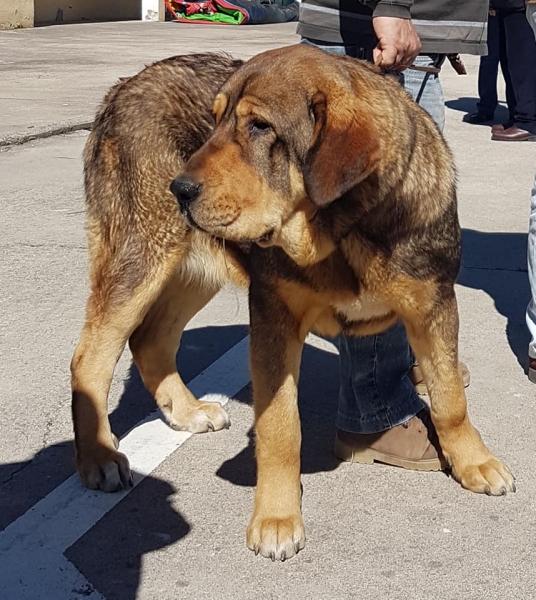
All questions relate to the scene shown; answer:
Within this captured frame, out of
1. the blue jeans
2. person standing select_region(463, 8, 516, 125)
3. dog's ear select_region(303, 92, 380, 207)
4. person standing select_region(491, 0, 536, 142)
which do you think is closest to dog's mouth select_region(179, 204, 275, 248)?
dog's ear select_region(303, 92, 380, 207)

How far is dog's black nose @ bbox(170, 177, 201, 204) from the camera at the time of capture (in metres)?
2.86

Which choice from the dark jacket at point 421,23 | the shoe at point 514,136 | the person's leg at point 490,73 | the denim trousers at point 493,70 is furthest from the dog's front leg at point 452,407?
the person's leg at point 490,73

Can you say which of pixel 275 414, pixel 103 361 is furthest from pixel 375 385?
pixel 103 361

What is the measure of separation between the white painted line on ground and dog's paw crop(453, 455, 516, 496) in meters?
1.16

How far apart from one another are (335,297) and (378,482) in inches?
33.9

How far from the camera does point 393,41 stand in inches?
140

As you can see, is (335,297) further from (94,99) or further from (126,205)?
(94,99)

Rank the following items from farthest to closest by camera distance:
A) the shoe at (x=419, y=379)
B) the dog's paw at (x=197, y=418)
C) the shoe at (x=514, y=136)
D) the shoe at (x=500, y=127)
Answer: the shoe at (x=500, y=127)
the shoe at (x=514, y=136)
the shoe at (x=419, y=379)
the dog's paw at (x=197, y=418)

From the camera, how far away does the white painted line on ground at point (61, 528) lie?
3010 mm

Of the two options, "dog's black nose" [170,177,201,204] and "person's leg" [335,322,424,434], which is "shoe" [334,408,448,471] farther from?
"dog's black nose" [170,177,201,204]

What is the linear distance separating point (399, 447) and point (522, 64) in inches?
303

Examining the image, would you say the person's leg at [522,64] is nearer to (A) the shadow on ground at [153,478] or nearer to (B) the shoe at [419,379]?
(A) the shadow on ground at [153,478]

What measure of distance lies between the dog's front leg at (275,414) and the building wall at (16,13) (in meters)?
19.8

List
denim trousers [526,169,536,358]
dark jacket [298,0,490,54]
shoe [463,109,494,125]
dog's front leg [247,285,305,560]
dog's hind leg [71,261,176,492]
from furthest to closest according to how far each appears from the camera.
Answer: shoe [463,109,494,125]
denim trousers [526,169,536,358]
dark jacket [298,0,490,54]
dog's hind leg [71,261,176,492]
dog's front leg [247,285,305,560]
